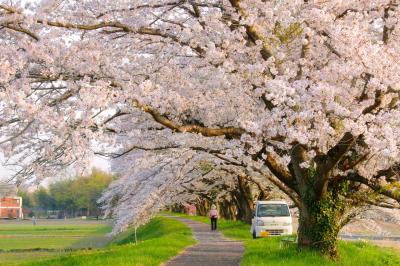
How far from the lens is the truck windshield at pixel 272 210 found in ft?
90.9

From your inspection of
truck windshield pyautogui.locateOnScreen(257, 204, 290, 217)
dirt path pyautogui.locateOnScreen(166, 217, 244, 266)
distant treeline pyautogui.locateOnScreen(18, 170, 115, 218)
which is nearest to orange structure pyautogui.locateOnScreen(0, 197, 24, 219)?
distant treeline pyautogui.locateOnScreen(18, 170, 115, 218)

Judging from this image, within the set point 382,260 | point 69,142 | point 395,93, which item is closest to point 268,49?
point 395,93

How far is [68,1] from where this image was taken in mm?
13422

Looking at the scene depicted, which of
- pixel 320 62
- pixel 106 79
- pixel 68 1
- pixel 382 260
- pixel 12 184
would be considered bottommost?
pixel 382 260

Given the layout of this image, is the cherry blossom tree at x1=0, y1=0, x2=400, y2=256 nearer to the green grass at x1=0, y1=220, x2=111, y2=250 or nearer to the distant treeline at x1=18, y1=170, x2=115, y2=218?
the green grass at x1=0, y1=220, x2=111, y2=250

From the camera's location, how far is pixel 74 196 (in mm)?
167125

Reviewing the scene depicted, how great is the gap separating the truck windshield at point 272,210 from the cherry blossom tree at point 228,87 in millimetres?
10577

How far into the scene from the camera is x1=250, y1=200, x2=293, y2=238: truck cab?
27.2m

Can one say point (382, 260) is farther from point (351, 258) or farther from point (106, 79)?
point (106, 79)

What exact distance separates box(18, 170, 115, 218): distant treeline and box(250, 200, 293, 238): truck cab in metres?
124

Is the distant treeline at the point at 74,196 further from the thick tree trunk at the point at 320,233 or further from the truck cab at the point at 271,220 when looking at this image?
the thick tree trunk at the point at 320,233

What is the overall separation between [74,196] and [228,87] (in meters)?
159

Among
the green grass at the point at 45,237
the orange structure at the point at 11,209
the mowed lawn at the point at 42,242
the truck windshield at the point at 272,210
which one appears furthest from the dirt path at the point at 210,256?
the orange structure at the point at 11,209

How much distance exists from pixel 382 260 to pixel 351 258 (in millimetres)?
1639
